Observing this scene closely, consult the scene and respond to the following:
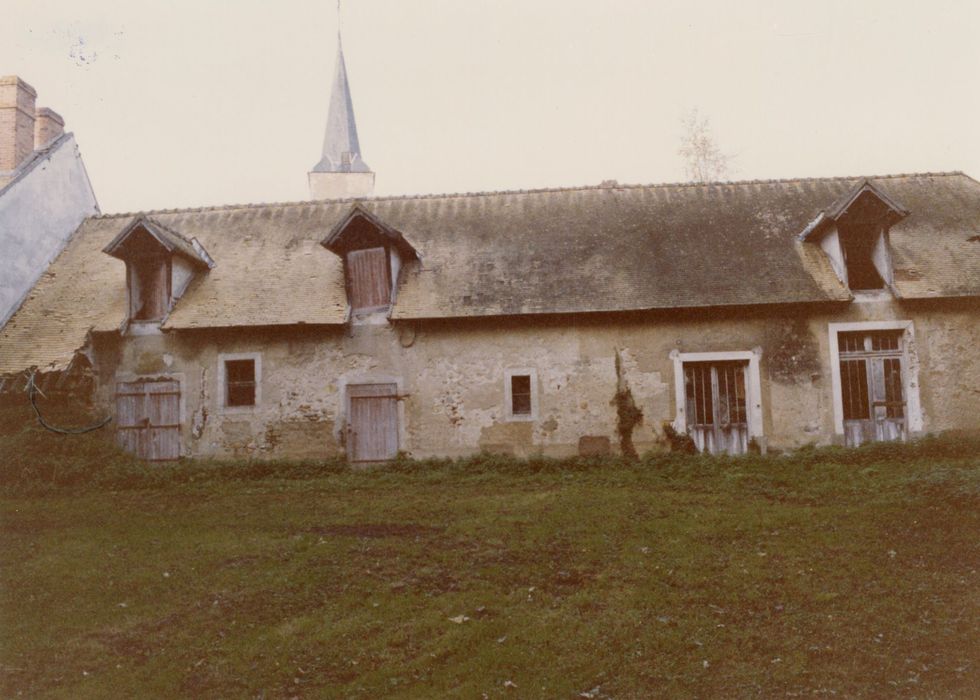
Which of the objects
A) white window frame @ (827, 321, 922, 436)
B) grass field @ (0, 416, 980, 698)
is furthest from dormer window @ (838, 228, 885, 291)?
grass field @ (0, 416, 980, 698)

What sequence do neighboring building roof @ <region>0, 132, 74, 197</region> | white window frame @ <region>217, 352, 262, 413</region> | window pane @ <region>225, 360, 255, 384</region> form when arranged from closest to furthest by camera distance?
white window frame @ <region>217, 352, 262, 413</region> < window pane @ <region>225, 360, 255, 384</region> < neighboring building roof @ <region>0, 132, 74, 197</region>

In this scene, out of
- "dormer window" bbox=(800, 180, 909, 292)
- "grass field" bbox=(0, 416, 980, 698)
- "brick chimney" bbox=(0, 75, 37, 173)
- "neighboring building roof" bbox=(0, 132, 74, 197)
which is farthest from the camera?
"brick chimney" bbox=(0, 75, 37, 173)

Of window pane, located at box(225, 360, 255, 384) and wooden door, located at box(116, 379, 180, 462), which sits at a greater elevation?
window pane, located at box(225, 360, 255, 384)

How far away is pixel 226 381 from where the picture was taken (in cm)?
1548

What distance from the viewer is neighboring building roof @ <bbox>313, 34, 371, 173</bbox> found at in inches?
1911

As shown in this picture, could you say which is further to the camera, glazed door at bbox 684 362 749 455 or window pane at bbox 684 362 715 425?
window pane at bbox 684 362 715 425

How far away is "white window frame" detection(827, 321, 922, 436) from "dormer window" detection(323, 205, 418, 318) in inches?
357

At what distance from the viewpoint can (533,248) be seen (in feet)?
54.5

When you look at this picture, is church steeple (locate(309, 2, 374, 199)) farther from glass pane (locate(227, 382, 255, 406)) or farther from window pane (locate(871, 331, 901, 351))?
window pane (locate(871, 331, 901, 351))

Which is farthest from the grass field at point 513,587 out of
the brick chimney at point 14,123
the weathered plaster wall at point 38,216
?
the brick chimney at point 14,123

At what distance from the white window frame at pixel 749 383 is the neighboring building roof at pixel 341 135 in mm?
37391

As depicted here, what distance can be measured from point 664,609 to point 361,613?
10.0 feet

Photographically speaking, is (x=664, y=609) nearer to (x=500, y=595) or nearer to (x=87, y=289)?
(x=500, y=595)

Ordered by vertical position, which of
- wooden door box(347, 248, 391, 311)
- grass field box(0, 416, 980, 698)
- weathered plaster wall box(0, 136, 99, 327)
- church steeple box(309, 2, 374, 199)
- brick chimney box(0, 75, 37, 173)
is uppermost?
church steeple box(309, 2, 374, 199)
